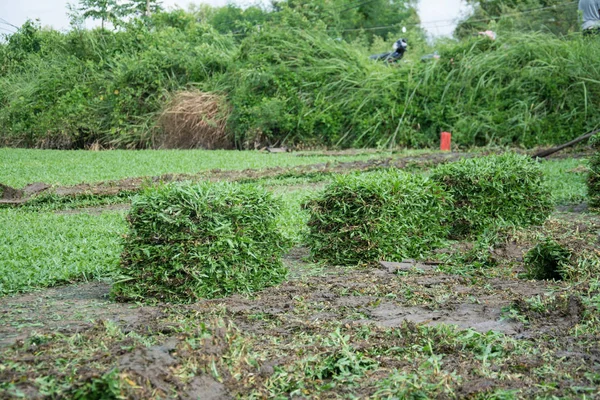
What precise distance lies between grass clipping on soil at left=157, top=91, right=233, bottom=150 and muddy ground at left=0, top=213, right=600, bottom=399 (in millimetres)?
13682

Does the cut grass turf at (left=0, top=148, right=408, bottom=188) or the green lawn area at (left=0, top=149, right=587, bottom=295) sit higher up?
the cut grass turf at (left=0, top=148, right=408, bottom=188)

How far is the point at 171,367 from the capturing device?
10.7 feet

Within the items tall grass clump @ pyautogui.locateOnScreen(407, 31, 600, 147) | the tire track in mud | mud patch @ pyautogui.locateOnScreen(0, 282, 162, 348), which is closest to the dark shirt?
tall grass clump @ pyautogui.locateOnScreen(407, 31, 600, 147)

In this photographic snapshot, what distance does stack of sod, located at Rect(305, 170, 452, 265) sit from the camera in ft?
20.4

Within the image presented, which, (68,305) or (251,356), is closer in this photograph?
(251,356)

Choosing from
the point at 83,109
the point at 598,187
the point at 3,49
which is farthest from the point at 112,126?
the point at 598,187

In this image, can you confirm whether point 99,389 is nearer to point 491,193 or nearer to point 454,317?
point 454,317

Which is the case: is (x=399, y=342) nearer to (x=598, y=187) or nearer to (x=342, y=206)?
(x=342, y=206)

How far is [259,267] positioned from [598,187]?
15.5 feet

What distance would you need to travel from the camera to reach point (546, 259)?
5.71 meters

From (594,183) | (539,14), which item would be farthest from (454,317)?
(539,14)

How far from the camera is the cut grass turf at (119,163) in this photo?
40.8 ft

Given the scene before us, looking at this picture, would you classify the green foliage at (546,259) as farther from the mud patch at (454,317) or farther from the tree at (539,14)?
the tree at (539,14)

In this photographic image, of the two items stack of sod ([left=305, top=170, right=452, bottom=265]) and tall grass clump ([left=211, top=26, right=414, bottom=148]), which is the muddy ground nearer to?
stack of sod ([left=305, top=170, right=452, bottom=265])
